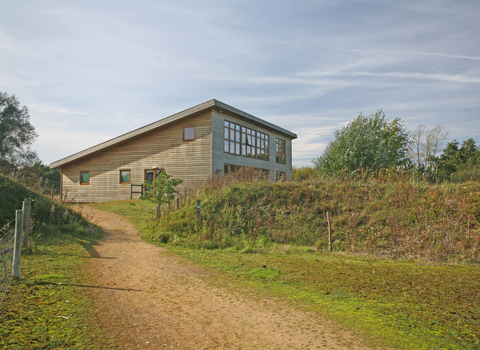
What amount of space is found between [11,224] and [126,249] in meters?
3.65

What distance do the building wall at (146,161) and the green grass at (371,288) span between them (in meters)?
11.4

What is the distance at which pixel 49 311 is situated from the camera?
4656mm

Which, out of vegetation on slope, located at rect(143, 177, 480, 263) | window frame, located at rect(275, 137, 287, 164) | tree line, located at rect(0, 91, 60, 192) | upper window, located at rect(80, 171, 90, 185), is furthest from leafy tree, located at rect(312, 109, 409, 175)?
tree line, located at rect(0, 91, 60, 192)

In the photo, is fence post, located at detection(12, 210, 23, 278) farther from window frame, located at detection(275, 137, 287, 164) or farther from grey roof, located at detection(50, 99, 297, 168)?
window frame, located at detection(275, 137, 287, 164)

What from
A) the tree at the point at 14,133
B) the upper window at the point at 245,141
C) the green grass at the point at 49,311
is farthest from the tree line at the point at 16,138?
the green grass at the point at 49,311

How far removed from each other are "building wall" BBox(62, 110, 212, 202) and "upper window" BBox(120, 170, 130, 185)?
0.23 metres

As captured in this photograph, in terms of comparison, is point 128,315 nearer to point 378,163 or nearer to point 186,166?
point 186,166

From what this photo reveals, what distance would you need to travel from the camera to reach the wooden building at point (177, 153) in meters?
21.3

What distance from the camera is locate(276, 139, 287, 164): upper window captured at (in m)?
29.3

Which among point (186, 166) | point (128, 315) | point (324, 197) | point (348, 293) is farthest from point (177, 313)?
point (186, 166)

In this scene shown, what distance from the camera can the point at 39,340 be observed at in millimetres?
3777

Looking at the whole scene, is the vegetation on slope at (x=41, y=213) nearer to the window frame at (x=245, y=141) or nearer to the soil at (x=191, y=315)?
the soil at (x=191, y=315)

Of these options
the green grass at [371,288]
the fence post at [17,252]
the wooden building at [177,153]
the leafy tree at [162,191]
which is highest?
the wooden building at [177,153]

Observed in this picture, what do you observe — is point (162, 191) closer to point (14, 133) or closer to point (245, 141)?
point (245, 141)
